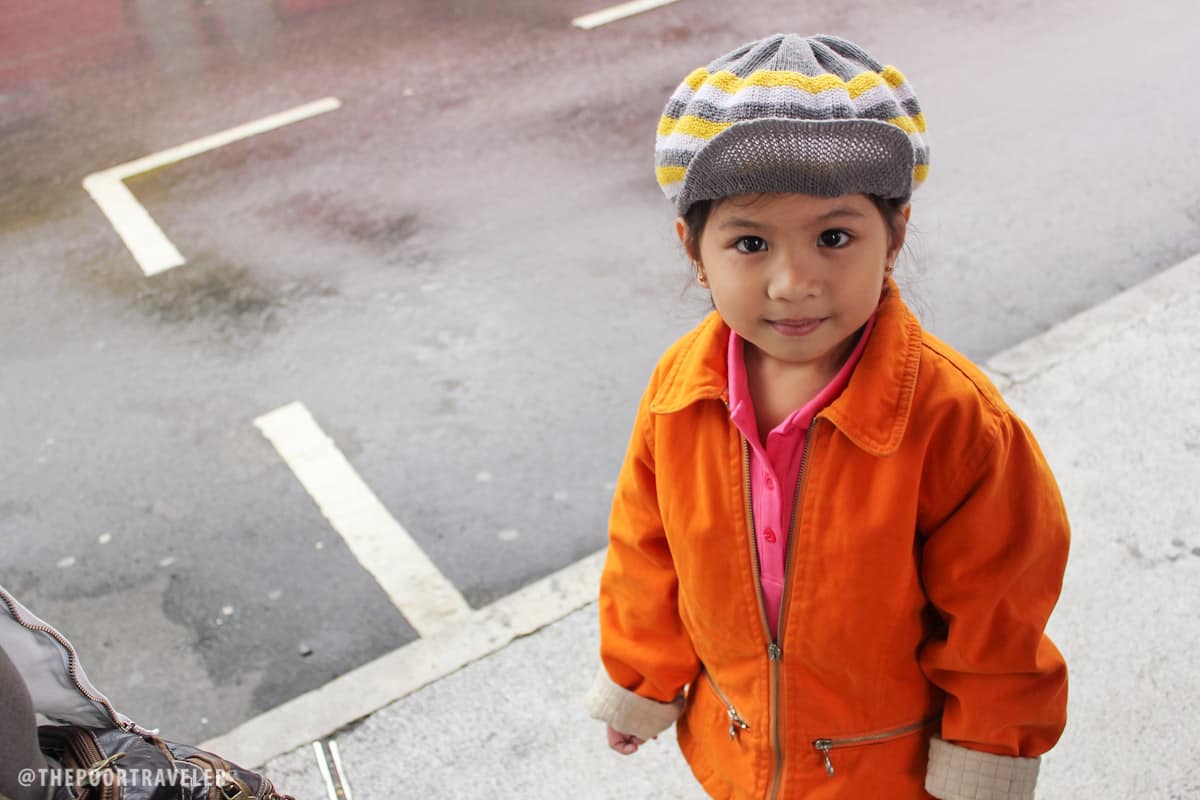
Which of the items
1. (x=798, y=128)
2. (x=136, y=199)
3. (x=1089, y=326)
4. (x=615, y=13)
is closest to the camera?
(x=798, y=128)

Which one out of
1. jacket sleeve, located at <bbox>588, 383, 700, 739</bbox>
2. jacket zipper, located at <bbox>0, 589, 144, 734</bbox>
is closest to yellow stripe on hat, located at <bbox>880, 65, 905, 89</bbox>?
jacket sleeve, located at <bbox>588, 383, 700, 739</bbox>

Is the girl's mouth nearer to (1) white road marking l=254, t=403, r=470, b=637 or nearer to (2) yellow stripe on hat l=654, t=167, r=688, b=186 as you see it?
(2) yellow stripe on hat l=654, t=167, r=688, b=186

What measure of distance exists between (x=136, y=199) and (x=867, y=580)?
5.65m

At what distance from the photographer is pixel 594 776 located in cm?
301

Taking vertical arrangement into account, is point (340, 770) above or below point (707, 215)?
below

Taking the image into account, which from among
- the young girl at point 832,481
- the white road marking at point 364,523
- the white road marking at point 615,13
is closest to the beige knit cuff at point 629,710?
the young girl at point 832,481

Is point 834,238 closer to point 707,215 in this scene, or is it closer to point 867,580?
point 707,215

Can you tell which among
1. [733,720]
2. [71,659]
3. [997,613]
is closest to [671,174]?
[997,613]

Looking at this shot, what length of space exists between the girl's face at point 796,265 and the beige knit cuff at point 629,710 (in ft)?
2.47

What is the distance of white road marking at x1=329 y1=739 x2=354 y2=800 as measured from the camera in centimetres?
305

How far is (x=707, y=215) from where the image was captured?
5.59ft

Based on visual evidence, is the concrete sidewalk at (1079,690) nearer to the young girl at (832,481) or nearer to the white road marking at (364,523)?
the white road marking at (364,523)

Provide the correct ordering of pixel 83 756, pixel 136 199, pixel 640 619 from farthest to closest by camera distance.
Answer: pixel 136 199 → pixel 640 619 → pixel 83 756

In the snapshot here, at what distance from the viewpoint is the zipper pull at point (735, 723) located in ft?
6.55
